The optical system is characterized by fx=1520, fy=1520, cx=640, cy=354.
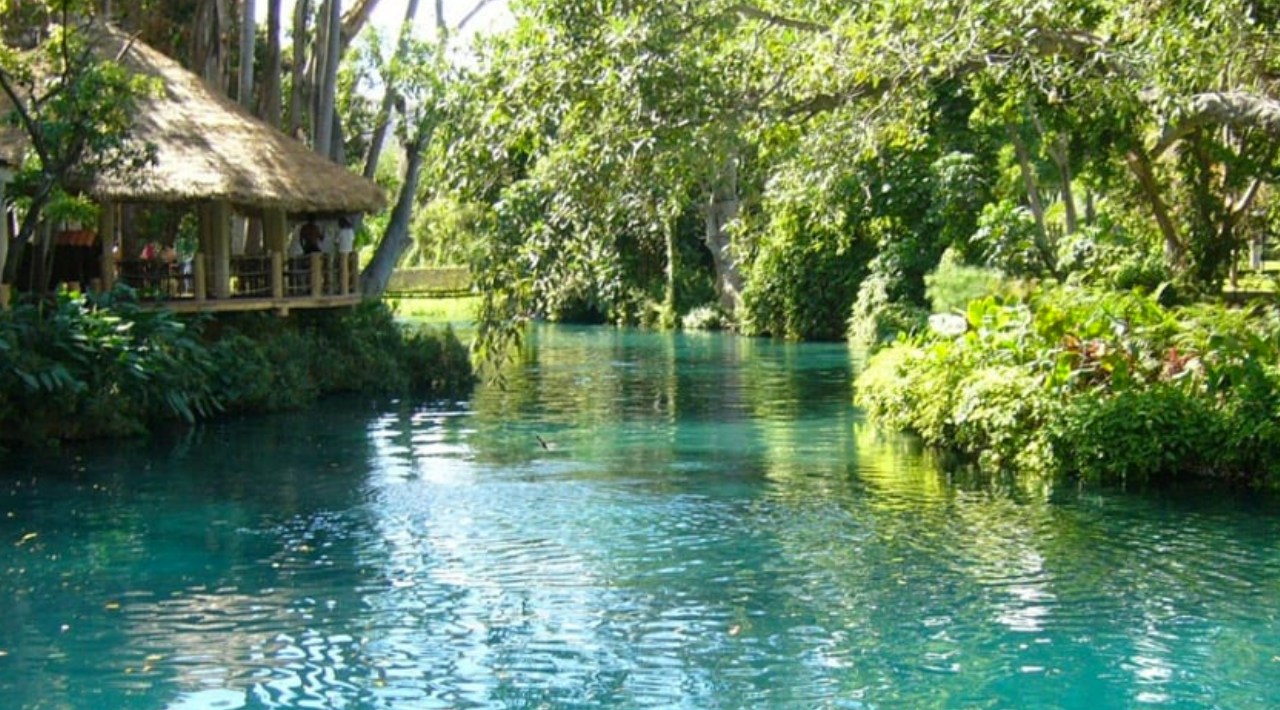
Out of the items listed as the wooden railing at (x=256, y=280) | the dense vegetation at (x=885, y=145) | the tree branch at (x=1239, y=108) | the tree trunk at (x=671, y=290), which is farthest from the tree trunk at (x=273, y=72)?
the tree branch at (x=1239, y=108)

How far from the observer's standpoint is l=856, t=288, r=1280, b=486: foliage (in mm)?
13422

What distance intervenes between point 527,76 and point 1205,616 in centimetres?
651

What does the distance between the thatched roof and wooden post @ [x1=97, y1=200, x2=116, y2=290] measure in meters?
0.39

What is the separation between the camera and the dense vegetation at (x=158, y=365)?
1681 cm

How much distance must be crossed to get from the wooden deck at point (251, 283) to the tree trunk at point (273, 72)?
13.2 ft

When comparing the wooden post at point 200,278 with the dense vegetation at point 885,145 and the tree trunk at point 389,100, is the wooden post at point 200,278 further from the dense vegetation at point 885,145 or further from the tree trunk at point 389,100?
the tree trunk at point 389,100

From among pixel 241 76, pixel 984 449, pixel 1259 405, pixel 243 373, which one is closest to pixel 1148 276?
pixel 984 449

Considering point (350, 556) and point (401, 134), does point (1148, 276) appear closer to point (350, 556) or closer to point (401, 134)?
point (401, 134)

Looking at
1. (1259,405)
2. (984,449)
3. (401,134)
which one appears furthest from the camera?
(401,134)

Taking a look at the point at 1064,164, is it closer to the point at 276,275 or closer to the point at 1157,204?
the point at 1157,204

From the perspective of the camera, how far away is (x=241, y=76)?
26.7m

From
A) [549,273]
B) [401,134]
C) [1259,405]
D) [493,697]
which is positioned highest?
[401,134]

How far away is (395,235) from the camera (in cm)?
2934

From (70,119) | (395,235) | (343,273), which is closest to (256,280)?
(343,273)
